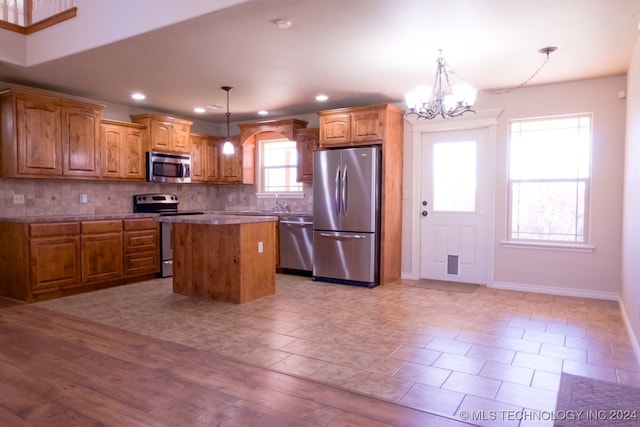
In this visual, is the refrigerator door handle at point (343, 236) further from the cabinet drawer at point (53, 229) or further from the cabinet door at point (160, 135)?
the cabinet drawer at point (53, 229)

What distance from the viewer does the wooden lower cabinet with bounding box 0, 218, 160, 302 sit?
14.8ft

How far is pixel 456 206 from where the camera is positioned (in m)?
5.56

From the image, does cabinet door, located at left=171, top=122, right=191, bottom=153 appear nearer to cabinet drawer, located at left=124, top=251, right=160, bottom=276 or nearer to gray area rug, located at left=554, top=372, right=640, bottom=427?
cabinet drawer, located at left=124, top=251, right=160, bottom=276

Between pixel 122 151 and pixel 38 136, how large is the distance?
1098 mm

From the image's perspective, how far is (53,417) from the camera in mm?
2139

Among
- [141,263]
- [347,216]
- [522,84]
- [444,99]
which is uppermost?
[522,84]

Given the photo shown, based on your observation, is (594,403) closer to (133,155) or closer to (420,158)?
(420,158)

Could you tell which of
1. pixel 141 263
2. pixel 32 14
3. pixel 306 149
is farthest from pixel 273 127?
pixel 32 14

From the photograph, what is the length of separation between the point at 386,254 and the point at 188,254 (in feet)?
8.21

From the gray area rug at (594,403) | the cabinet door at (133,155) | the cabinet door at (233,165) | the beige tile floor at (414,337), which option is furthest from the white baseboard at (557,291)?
the cabinet door at (133,155)

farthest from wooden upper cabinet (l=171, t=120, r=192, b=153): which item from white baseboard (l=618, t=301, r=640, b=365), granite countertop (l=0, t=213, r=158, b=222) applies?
white baseboard (l=618, t=301, r=640, b=365)

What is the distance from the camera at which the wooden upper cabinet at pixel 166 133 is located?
237 inches

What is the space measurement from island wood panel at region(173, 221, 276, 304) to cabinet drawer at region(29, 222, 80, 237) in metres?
1.16

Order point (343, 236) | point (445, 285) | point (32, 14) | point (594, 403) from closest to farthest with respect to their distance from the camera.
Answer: point (594, 403), point (32, 14), point (445, 285), point (343, 236)
